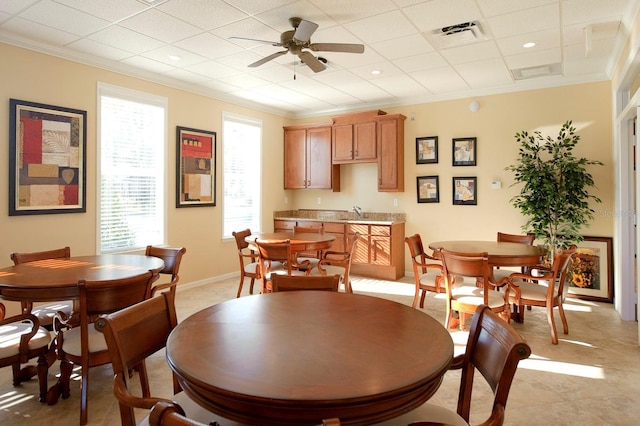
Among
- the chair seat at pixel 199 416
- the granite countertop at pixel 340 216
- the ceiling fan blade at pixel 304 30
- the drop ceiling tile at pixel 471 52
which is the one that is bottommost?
the chair seat at pixel 199 416

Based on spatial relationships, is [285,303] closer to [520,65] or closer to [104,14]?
[104,14]

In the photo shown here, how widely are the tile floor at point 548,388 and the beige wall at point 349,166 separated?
1.76 m

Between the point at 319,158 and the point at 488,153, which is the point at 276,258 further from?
the point at 488,153

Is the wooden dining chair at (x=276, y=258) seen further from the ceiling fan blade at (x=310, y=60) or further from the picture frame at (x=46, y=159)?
the picture frame at (x=46, y=159)

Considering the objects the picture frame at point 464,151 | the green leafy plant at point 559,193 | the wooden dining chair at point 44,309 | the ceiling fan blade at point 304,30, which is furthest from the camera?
the picture frame at point 464,151

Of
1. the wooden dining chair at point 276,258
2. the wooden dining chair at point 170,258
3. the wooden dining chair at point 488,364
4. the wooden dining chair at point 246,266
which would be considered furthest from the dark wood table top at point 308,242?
the wooden dining chair at point 488,364

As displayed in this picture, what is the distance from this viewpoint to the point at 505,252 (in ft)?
12.3

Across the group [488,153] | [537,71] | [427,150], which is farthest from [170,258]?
[537,71]

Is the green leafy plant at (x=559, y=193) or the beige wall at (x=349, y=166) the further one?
the green leafy plant at (x=559, y=193)

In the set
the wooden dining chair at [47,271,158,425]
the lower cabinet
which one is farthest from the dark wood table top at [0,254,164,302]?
the lower cabinet

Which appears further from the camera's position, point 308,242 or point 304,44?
point 308,242

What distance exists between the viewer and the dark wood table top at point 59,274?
7.62 ft

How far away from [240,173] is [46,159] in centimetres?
288

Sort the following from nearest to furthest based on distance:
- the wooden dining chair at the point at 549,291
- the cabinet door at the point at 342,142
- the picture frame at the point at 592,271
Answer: the wooden dining chair at the point at 549,291, the picture frame at the point at 592,271, the cabinet door at the point at 342,142
